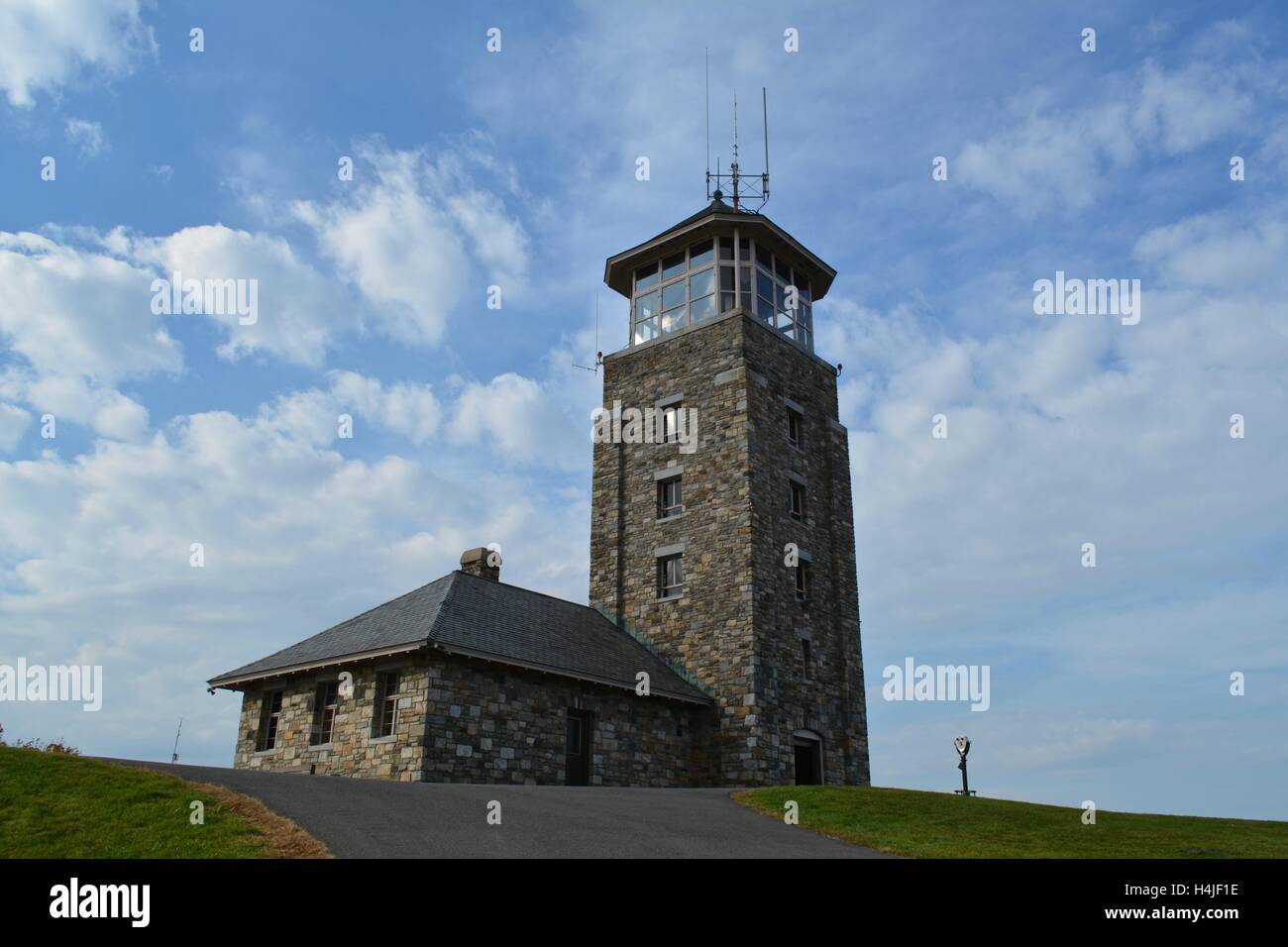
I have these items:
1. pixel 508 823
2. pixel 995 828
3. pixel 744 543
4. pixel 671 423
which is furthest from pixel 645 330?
pixel 508 823

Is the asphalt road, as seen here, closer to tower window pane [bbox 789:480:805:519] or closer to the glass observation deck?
tower window pane [bbox 789:480:805:519]

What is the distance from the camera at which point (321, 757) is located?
21484 millimetres

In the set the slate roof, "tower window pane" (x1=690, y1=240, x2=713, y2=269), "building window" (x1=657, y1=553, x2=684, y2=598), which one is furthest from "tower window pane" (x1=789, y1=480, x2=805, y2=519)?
"tower window pane" (x1=690, y1=240, x2=713, y2=269)

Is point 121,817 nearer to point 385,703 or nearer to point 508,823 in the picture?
point 508,823

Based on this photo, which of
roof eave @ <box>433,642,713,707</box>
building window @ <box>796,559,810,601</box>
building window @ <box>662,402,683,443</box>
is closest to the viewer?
roof eave @ <box>433,642,713,707</box>

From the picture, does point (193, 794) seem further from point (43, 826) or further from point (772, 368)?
point (772, 368)

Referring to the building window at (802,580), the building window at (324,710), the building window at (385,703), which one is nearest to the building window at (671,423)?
the building window at (802,580)

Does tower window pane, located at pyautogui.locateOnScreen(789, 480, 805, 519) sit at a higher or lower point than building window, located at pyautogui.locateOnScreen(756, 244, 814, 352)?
lower

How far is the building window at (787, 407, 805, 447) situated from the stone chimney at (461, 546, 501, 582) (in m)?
9.50

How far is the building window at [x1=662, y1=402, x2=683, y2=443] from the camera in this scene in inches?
1158

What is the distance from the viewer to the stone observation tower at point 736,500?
26.1m

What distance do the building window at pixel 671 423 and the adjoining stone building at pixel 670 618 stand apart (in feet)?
0.20
